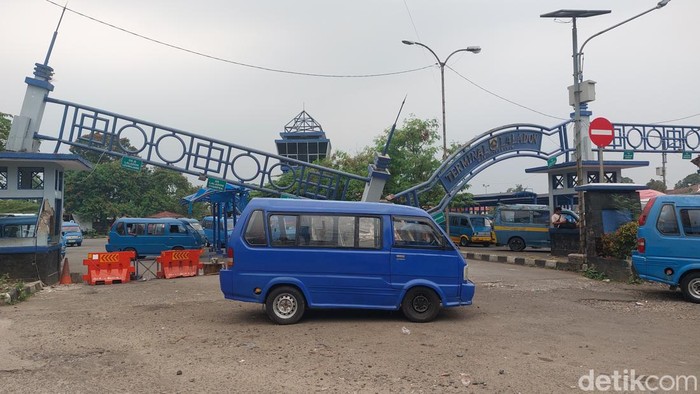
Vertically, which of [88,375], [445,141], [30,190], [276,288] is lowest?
[88,375]

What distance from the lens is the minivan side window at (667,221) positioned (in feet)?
33.2

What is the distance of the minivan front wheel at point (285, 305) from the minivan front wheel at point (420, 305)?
1619mm

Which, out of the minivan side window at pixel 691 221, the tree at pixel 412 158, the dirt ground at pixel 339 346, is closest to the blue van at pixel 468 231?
the tree at pixel 412 158

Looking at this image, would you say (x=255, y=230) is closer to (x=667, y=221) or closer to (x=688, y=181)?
(x=667, y=221)

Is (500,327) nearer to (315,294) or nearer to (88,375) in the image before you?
(315,294)

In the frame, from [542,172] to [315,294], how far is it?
1834cm

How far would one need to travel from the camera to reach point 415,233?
8.43 meters

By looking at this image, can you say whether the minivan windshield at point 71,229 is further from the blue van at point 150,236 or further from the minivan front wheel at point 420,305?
the minivan front wheel at point 420,305

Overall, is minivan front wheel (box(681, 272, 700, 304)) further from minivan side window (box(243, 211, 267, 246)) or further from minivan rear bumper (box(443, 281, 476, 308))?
minivan side window (box(243, 211, 267, 246))

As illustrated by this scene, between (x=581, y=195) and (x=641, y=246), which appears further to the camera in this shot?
(x=581, y=195)

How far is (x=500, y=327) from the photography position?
7.84m

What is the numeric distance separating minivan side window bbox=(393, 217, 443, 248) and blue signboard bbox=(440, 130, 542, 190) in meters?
5.87

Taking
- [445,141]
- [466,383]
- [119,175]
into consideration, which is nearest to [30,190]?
[466,383]

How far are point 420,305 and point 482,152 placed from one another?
7339 millimetres
